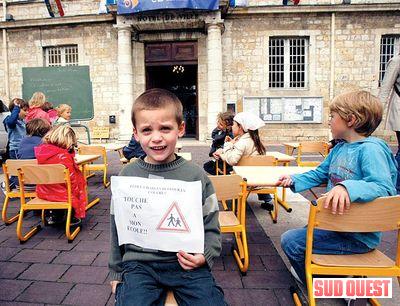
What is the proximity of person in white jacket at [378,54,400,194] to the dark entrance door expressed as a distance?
9.51 metres

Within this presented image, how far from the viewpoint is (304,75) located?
13.1m

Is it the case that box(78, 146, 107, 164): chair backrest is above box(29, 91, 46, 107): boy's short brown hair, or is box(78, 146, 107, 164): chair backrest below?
below

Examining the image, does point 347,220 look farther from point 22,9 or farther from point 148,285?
point 22,9

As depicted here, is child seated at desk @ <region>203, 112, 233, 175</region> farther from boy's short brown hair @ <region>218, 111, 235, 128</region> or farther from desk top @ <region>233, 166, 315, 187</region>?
desk top @ <region>233, 166, 315, 187</region>

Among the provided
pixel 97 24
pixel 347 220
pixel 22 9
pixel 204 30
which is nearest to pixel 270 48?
pixel 204 30

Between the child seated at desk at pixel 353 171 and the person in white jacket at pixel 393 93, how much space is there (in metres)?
2.66

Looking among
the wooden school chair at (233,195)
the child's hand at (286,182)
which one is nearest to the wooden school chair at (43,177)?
the wooden school chair at (233,195)

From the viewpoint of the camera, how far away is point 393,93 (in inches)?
184

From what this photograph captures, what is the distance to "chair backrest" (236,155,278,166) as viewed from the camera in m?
3.97

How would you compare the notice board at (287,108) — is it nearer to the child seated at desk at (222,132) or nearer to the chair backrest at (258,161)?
the child seated at desk at (222,132)

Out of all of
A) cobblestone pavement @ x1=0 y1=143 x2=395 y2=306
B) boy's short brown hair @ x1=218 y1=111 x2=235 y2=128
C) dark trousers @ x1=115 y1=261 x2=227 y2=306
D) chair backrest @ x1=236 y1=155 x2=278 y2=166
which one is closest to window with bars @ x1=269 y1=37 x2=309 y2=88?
boy's short brown hair @ x1=218 y1=111 x2=235 y2=128

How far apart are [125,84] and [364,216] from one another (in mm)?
11931

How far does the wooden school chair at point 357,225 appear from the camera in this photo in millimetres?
1718

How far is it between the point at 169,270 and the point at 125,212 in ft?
1.23
